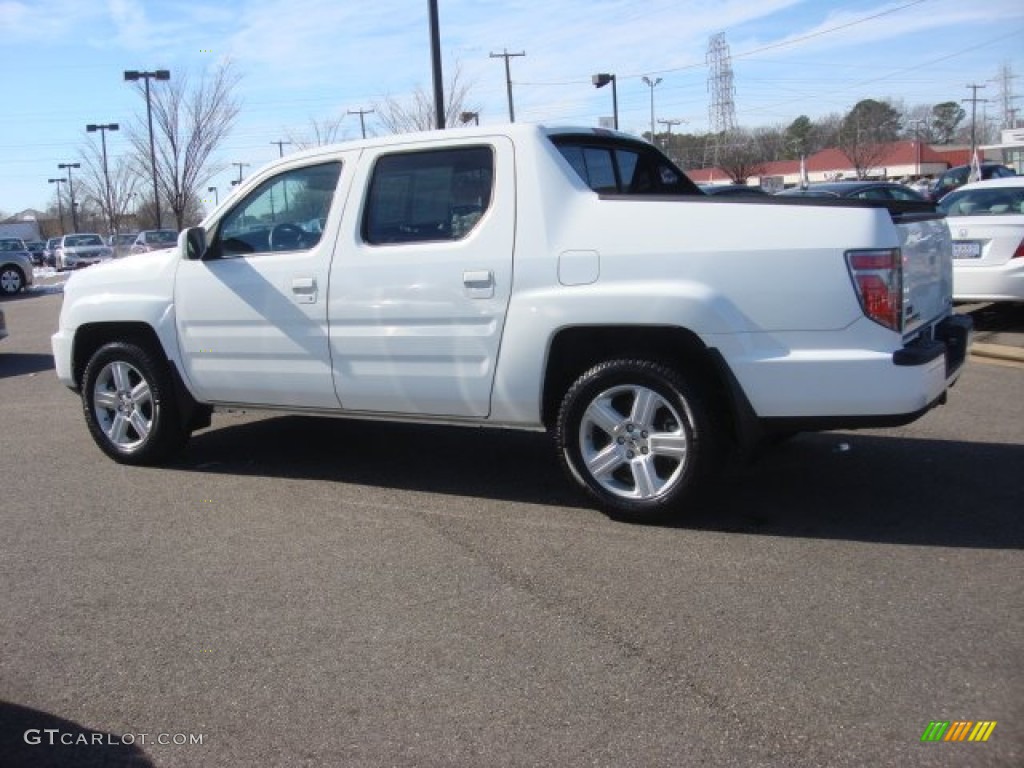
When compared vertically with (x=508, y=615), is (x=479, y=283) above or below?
above

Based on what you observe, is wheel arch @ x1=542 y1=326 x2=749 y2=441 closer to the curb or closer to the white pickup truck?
the white pickup truck

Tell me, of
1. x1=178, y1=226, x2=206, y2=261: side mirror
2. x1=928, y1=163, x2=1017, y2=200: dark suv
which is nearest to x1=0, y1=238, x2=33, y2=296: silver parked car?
x1=178, y1=226, x2=206, y2=261: side mirror

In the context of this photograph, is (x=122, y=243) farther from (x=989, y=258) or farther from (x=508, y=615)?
(x=508, y=615)

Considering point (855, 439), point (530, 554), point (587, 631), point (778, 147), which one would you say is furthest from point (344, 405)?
point (778, 147)

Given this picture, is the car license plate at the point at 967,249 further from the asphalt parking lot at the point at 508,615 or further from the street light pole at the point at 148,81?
the street light pole at the point at 148,81

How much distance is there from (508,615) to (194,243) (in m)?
3.29

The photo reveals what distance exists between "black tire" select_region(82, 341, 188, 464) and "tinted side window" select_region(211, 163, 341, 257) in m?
0.96

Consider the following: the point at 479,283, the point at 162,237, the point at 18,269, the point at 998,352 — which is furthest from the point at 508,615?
the point at 162,237

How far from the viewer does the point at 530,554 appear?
4.71 metres

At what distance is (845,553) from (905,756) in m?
1.69

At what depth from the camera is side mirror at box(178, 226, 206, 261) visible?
19.6 feet

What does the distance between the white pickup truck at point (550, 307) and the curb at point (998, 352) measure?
13.7ft

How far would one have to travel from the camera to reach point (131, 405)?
655 cm

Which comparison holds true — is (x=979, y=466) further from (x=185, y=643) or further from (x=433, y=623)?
(x=185, y=643)
